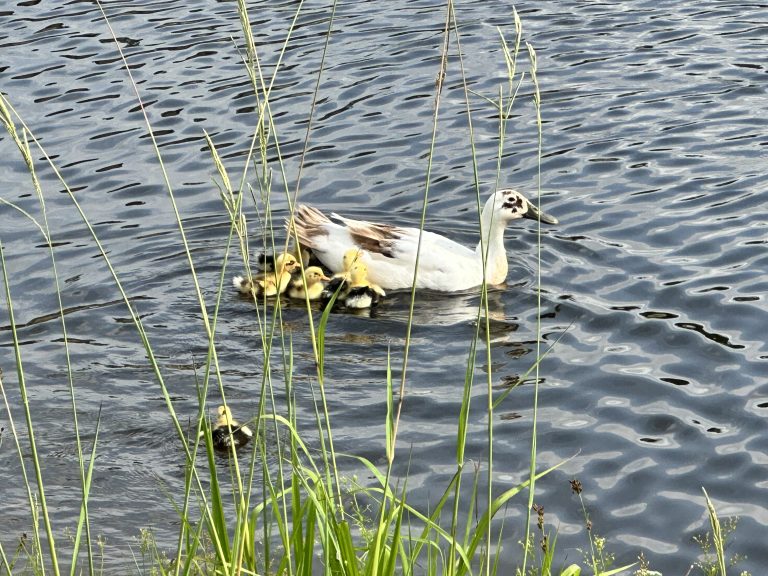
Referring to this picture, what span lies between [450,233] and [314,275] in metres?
1.19

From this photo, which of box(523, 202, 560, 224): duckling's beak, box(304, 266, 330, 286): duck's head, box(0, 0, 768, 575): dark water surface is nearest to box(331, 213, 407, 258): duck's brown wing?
box(304, 266, 330, 286): duck's head

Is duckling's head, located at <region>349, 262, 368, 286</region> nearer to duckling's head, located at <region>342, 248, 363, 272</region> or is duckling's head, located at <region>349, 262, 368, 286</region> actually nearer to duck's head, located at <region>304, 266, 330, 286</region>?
duckling's head, located at <region>342, 248, 363, 272</region>

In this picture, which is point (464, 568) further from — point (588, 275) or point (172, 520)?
point (588, 275)

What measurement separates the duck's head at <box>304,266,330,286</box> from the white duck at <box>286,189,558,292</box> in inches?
7.0

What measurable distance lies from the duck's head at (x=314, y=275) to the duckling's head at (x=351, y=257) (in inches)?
6.8

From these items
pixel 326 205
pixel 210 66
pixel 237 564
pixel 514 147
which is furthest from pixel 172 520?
pixel 210 66

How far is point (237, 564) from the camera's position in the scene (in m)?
3.18

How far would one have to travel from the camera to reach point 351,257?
815 centimetres

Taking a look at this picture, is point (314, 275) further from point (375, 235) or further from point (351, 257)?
point (375, 235)

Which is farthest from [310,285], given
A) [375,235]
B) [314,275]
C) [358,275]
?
[375,235]

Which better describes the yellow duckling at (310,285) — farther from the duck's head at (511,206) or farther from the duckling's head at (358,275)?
the duck's head at (511,206)

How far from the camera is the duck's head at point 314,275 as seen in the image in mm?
8031

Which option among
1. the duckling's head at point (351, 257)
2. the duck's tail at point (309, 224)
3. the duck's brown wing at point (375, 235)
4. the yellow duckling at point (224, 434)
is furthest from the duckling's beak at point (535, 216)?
the yellow duckling at point (224, 434)

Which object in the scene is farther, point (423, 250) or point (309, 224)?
point (309, 224)
